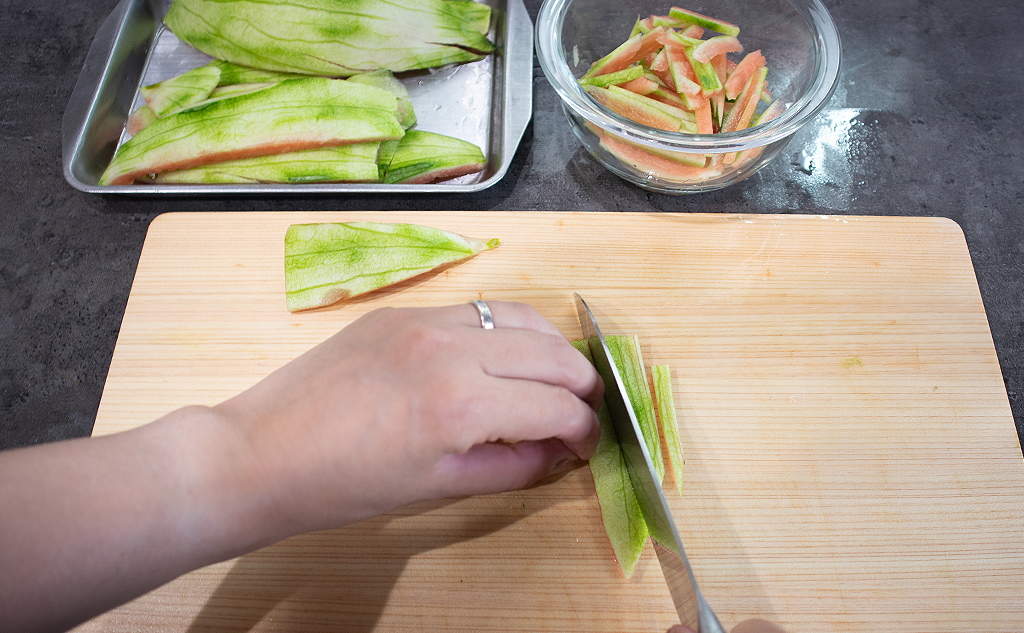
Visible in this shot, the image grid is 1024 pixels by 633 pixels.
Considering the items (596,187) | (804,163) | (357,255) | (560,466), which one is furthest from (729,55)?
(560,466)

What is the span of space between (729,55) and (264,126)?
4.86ft

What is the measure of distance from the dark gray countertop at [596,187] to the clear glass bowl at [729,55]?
0.16 meters

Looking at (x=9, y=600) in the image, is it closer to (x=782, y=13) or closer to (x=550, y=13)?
(x=550, y=13)

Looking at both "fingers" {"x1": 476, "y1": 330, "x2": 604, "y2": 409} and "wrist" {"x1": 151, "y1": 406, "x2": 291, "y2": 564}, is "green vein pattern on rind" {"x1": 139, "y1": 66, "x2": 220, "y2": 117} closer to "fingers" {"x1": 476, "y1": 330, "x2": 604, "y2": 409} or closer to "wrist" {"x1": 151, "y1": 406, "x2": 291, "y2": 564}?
"wrist" {"x1": 151, "y1": 406, "x2": 291, "y2": 564}

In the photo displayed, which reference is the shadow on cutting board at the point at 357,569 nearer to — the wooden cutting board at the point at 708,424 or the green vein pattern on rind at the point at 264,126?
the wooden cutting board at the point at 708,424

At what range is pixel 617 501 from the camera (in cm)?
128

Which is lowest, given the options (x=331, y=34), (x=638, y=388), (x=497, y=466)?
(x=638, y=388)

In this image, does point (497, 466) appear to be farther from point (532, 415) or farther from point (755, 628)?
point (755, 628)

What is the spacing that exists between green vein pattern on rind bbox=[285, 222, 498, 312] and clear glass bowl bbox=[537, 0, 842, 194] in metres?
0.48

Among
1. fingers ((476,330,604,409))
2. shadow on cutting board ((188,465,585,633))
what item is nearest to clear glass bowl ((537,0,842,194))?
fingers ((476,330,604,409))

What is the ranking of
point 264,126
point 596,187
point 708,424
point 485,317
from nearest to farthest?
point 485,317 < point 708,424 < point 264,126 < point 596,187

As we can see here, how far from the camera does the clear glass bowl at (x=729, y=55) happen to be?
1.56 m

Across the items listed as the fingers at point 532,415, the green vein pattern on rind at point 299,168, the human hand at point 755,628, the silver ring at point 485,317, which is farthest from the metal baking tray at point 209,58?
the human hand at point 755,628

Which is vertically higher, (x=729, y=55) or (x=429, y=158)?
(x=729, y=55)
